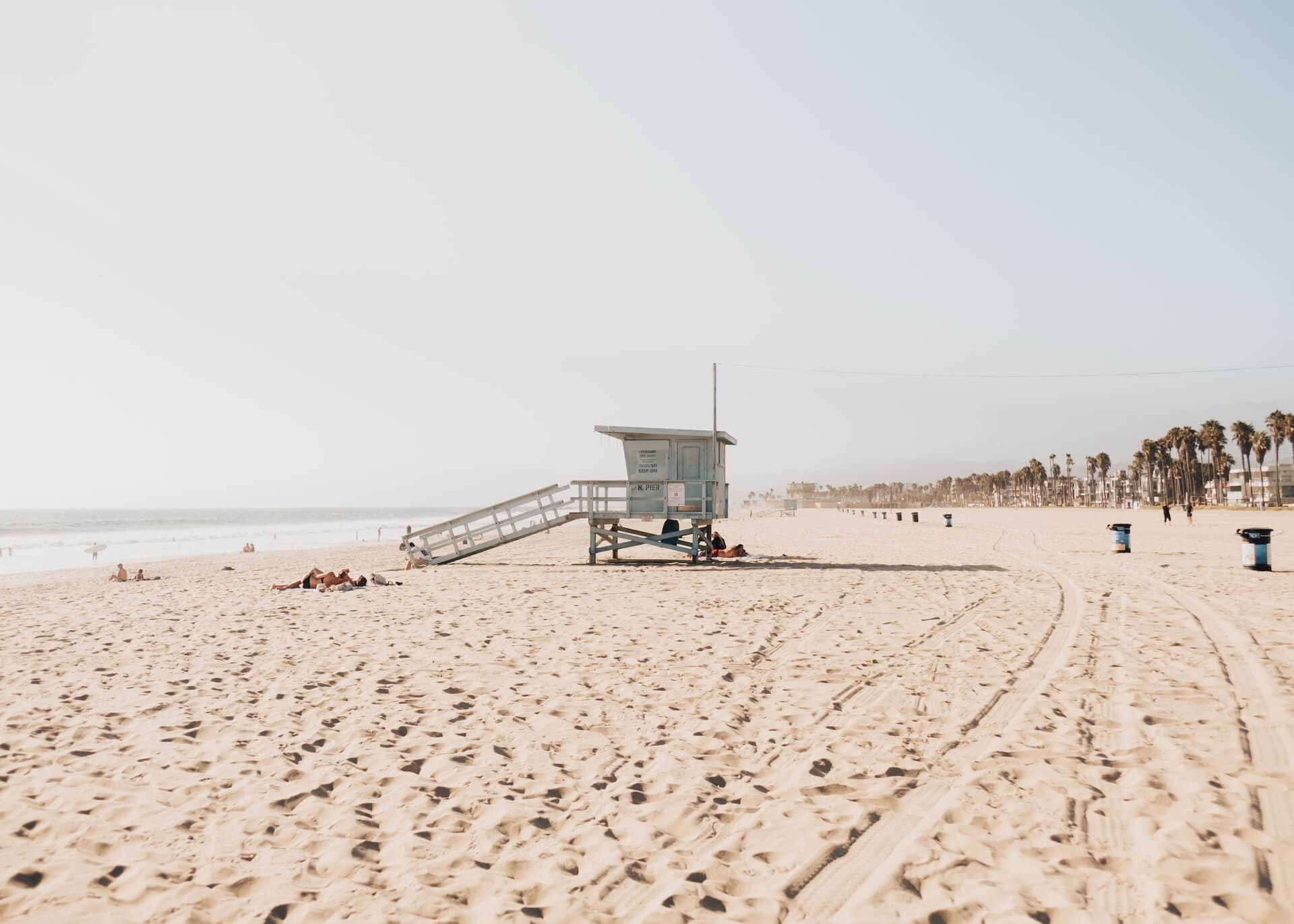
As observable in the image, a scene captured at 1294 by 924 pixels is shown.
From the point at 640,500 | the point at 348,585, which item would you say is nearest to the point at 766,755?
the point at 348,585

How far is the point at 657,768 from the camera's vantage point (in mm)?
4992

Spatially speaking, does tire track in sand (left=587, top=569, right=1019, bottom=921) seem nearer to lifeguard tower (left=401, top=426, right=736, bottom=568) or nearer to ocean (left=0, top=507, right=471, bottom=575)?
lifeguard tower (left=401, top=426, right=736, bottom=568)

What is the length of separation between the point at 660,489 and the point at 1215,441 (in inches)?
4562

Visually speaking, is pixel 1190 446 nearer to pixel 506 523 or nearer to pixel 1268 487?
pixel 1268 487

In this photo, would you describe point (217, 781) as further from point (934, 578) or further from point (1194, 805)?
point (934, 578)

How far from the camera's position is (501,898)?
3.39 meters

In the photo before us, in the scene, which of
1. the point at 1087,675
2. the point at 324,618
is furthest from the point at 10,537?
the point at 1087,675

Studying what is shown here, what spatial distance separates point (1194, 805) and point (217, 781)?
598cm

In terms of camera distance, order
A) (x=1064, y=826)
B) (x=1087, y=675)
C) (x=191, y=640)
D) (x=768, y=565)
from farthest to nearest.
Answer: (x=768, y=565) → (x=191, y=640) → (x=1087, y=675) → (x=1064, y=826)

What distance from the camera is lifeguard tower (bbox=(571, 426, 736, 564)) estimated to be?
19.7 m

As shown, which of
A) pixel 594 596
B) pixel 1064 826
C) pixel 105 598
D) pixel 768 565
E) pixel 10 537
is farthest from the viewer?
pixel 10 537

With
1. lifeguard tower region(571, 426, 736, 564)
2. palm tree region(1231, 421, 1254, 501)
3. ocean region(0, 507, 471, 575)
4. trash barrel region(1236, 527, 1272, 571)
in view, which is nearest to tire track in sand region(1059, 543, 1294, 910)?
trash barrel region(1236, 527, 1272, 571)

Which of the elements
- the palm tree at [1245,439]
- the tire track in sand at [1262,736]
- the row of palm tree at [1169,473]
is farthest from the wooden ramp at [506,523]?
the palm tree at [1245,439]

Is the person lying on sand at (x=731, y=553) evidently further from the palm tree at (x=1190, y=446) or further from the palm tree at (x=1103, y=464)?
the palm tree at (x=1103, y=464)
